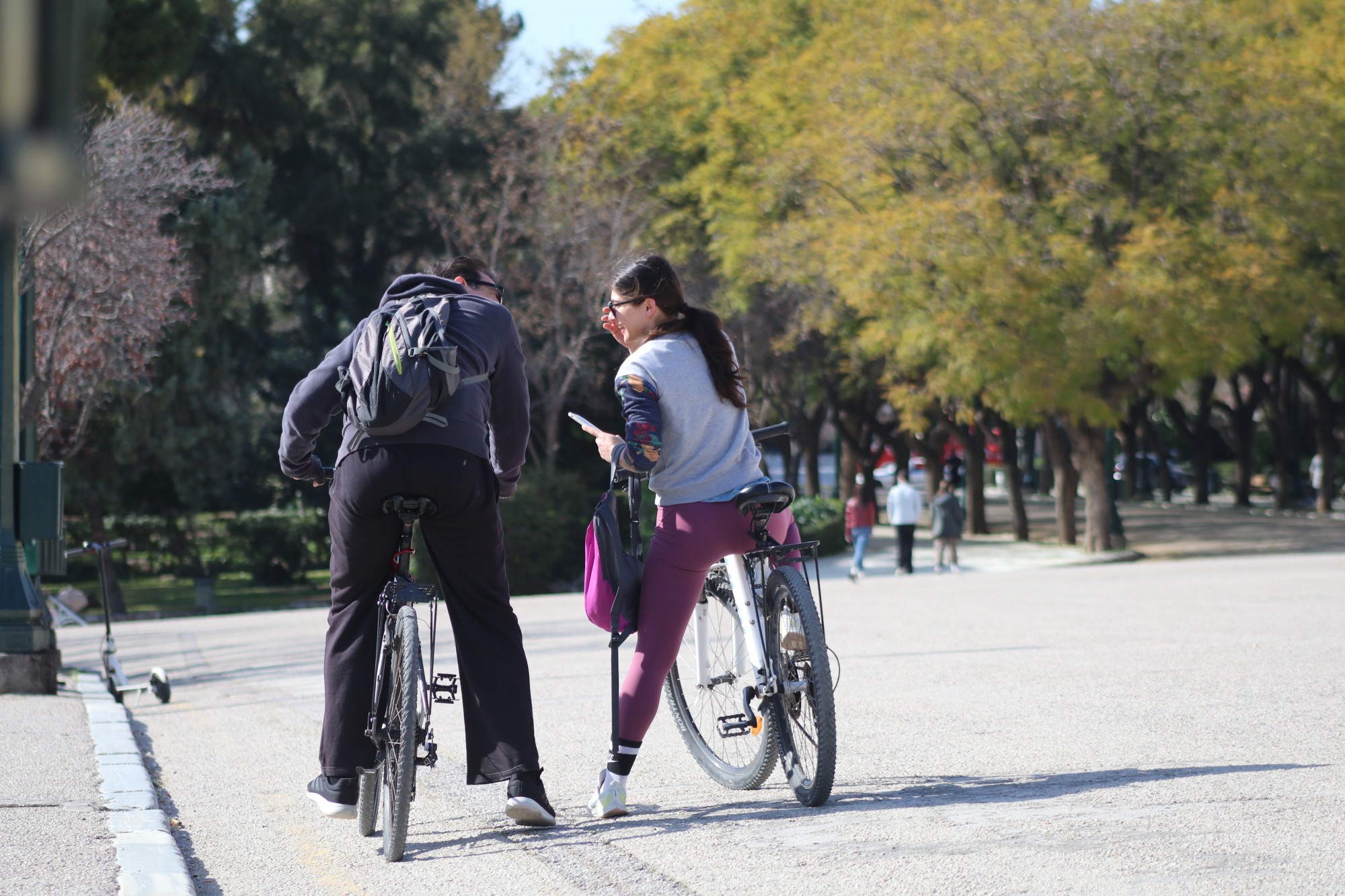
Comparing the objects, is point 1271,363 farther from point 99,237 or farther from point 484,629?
point 484,629

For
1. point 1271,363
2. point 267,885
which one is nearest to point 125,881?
point 267,885

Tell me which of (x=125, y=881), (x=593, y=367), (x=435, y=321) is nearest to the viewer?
(x=125, y=881)

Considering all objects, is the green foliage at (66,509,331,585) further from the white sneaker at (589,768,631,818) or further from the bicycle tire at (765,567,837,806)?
the bicycle tire at (765,567,837,806)

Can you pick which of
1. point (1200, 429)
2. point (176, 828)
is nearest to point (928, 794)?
point (176, 828)

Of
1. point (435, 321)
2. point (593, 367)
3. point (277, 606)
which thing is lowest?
point (277, 606)

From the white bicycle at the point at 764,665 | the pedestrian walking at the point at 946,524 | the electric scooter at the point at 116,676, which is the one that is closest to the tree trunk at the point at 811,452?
the pedestrian walking at the point at 946,524

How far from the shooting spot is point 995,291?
22953 millimetres

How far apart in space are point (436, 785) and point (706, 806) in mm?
1177

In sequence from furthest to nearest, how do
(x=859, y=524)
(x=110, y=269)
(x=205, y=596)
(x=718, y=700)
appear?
(x=205, y=596), (x=859, y=524), (x=110, y=269), (x=718, y=700)

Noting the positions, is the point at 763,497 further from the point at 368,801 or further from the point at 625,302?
the point at 368,801

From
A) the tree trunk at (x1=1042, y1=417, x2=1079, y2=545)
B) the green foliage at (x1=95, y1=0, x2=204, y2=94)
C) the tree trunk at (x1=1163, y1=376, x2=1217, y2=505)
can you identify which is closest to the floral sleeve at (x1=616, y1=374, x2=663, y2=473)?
the green foliage at (x1=95, y1=0, x2=204, y2=94)

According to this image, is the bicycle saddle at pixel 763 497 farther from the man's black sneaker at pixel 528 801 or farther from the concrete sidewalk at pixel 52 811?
the concrete sidewalk at pixel 52 811

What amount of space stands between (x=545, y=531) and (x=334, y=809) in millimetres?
19050

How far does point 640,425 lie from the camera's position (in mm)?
4750
